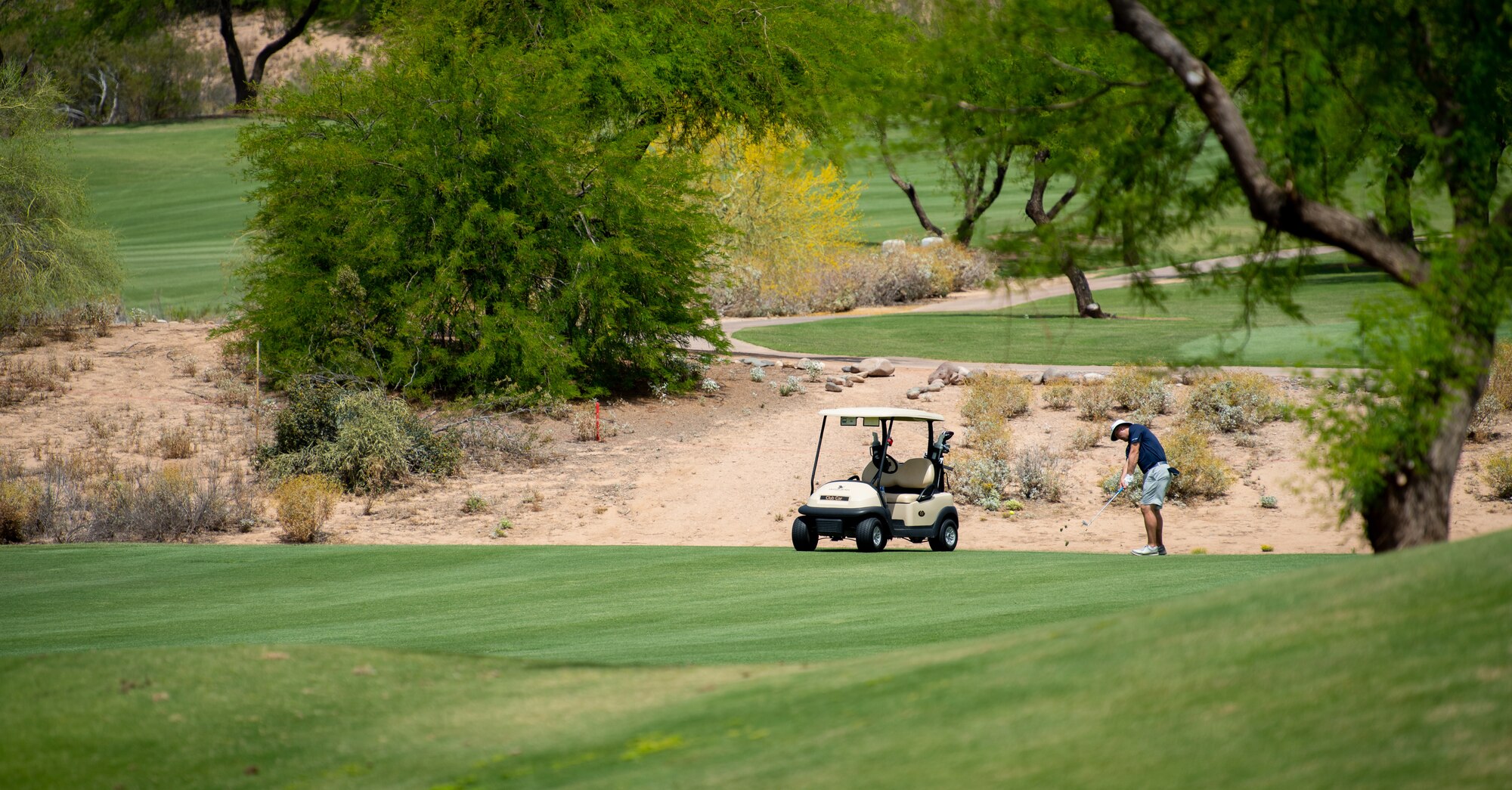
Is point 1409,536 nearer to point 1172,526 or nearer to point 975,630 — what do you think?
point 975,630

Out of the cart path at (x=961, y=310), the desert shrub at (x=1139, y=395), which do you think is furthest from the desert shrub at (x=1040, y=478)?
the desert shrub at (x=1139, y=395)

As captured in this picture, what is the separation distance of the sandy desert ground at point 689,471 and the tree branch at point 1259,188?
30.1 ft

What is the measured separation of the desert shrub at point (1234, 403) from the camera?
78.0 feet

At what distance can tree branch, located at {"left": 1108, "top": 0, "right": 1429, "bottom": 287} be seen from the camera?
310 inches

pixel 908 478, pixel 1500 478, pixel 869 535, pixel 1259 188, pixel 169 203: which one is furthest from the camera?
pixel 169 203

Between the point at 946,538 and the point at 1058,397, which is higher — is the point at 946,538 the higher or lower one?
the lower one

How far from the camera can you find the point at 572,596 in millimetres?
13219

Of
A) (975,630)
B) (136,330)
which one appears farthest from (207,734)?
(136,330)

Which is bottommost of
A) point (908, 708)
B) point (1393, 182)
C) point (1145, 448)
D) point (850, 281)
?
point (908, 708)

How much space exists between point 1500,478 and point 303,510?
17.3 m

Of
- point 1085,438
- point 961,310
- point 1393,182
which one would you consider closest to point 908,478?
point 1085,438

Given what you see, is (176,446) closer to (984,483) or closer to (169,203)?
(984,483)

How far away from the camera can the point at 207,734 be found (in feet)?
21.7

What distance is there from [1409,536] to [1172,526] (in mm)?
12022
